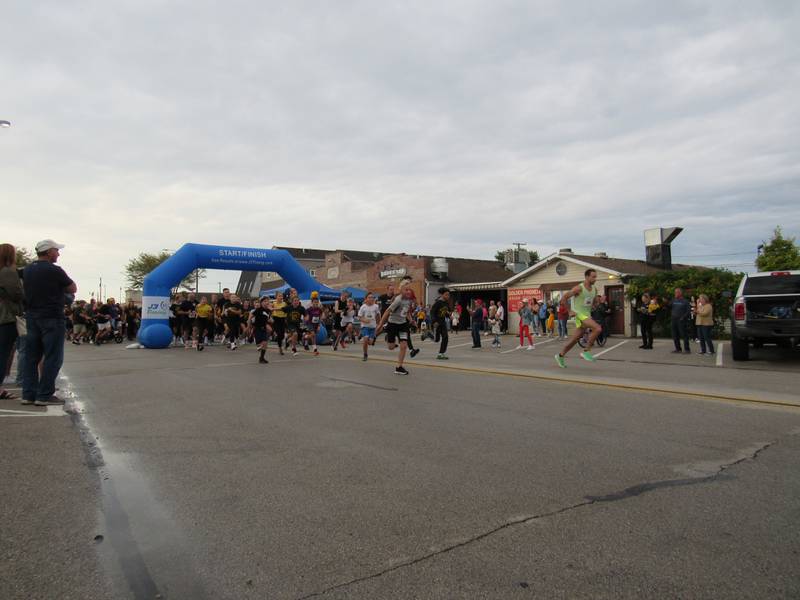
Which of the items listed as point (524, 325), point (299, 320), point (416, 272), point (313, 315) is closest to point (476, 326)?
point (524, 325)

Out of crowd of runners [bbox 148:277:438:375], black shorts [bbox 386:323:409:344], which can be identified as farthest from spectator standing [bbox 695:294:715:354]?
black shorts [bbox 386:323:409:344]

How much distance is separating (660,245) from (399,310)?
24986 mm

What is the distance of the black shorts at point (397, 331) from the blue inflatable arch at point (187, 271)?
1045 cm

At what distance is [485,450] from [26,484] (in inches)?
130

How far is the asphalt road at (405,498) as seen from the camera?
2533 mm

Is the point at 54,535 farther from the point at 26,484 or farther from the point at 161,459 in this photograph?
the point at 161,459

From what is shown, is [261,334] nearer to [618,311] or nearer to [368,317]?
[368,317]

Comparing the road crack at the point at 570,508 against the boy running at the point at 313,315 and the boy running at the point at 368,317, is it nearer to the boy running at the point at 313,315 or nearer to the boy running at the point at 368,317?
the boy running at the point at 368,317

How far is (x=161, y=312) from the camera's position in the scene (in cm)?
1911

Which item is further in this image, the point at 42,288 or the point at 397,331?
the point at 397,331

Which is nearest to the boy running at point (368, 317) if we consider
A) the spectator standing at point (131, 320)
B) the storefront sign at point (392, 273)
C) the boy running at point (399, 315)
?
the boy running at point (399, 315)

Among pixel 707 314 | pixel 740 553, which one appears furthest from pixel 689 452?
pixel 707 314

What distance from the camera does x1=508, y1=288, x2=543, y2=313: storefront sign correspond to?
3174 cm

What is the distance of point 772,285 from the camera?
12.2 meters
